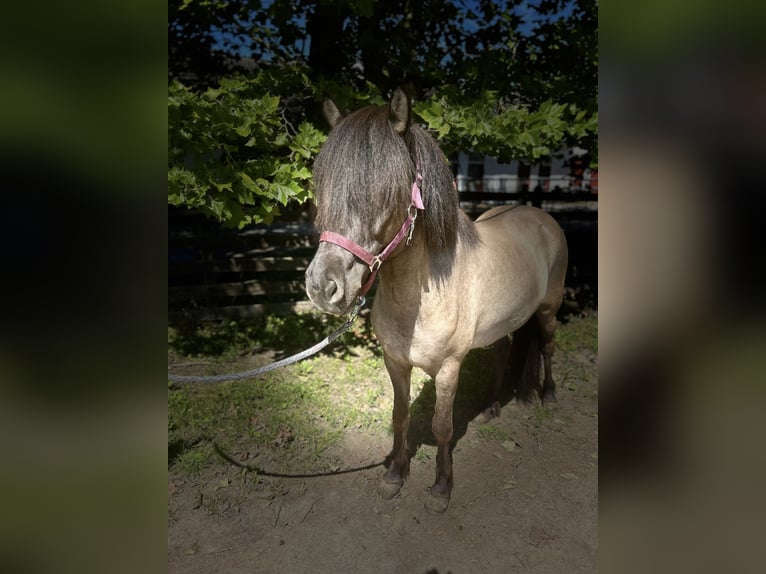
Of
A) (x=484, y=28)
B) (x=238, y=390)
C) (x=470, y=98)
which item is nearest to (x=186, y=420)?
(x=238, y=390)

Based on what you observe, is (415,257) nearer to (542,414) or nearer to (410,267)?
(410,267)

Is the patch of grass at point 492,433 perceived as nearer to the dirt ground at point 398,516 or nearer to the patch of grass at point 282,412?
the dirt ground at point 398,516

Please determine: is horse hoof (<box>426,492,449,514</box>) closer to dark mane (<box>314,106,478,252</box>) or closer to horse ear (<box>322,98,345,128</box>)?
dark mane (<box>314,106,478,252</box>)

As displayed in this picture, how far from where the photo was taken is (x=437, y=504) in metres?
2.78

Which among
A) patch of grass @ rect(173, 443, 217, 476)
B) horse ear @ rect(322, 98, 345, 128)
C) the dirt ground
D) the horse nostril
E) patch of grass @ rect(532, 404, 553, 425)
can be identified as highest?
horse ear @ rect(322, 98, 345, 128)

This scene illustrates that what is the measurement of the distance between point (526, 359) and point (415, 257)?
2218 mm

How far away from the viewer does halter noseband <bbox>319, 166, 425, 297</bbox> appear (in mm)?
1754

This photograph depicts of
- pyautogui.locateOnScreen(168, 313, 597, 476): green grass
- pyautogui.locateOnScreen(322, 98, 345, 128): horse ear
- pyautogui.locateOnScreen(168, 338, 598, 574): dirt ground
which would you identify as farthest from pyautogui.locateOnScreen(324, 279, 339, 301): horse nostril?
pyautogui.locateOnScreen(168, 313, 597, 476): green grass

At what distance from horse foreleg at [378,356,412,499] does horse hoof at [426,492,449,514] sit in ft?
0.78

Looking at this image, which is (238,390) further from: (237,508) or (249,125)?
(249,125)

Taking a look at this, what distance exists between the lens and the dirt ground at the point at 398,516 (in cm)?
241

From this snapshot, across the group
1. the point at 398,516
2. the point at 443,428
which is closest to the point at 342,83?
the point at 443,428

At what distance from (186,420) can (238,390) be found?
1.94 ft
